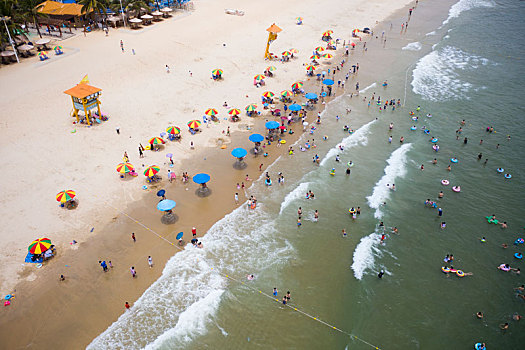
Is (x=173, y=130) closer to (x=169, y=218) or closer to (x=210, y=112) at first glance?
(x=210, y=112)

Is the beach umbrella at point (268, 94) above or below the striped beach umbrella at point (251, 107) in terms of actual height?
above

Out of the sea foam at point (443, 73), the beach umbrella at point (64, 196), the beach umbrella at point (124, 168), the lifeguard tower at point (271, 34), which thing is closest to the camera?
the beach umbrella at point (64, 196)

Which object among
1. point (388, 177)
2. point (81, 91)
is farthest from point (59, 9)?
point (388, 177)

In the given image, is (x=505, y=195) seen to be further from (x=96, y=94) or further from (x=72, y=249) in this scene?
(x=96, y=94)

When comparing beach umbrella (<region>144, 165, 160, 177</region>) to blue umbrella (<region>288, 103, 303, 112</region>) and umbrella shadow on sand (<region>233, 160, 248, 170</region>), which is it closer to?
umbrella shadow on sand (<region>233, 160, 248, 170</region>)

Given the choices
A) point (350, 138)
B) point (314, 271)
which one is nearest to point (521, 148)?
point (350, 138)

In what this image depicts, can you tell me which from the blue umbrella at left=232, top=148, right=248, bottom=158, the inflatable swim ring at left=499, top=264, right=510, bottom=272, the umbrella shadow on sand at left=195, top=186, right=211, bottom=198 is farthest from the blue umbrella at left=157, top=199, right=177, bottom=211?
the inflatable swim ring at left=499, top=264, right=510, bottom=272

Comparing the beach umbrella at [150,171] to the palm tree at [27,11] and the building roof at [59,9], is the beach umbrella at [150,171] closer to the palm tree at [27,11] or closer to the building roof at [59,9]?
the palm tree at [27,11]

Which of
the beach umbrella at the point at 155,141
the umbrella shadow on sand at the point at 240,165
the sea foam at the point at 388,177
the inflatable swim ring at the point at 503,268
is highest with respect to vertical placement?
the beach umbrella at the point at 155,141

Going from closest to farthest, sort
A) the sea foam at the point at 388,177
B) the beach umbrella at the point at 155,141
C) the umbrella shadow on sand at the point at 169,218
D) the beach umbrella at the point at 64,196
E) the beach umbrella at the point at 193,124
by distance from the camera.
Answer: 1. the beach umbrella at the point at 64,196
2. the umbrella shadow on sand at the point at 169,218
3. the sea foam at the point at 388,177
4. the beach umbrella at the point at 155,141
5. the beach umbrella at the point at 193,124

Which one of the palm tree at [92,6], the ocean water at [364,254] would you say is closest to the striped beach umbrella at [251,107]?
the ocean water at [364,254]
